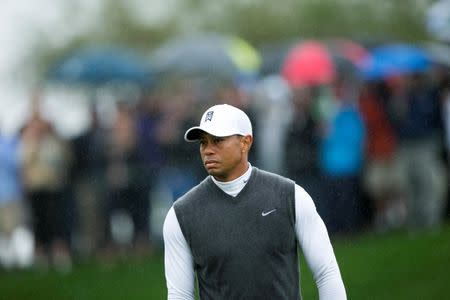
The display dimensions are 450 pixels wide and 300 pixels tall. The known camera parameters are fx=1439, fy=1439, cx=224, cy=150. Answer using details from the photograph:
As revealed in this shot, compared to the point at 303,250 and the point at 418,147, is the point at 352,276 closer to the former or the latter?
the point at 418,147

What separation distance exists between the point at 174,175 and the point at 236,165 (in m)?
11.3

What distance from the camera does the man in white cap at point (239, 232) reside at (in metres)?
7.94

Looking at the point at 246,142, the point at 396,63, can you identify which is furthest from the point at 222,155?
the point at 396,63

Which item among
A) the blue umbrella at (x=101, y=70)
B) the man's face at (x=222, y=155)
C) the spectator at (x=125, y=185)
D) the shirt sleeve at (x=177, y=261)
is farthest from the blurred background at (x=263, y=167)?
the man's face at (x=222, y=155)

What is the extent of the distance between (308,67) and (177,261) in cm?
1244

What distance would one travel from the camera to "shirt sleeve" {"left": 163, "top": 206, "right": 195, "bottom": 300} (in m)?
8.09

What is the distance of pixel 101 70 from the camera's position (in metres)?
21.6

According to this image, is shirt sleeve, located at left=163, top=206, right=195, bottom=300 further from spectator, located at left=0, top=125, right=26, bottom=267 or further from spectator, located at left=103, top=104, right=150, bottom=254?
spectator, located at left=0, top=125, right=26, bottom=267

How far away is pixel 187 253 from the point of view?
8.09 meters

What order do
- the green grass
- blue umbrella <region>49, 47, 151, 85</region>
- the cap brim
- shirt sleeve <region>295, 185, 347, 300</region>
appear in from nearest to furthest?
shirt sleeve <region>295, 185, 347, 300</region>
the cap brim
the green grass
blue umbrella <region>49, 47, 151, 85</region>

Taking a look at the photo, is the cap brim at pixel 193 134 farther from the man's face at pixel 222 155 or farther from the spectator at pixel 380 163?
the spectator at pixel 380 163

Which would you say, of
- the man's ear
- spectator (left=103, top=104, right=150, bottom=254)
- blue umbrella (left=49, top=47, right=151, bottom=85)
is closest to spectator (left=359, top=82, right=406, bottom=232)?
spectator (left=103, top=104, right=150, bottom=254)

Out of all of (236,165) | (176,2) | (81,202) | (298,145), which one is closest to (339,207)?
(298,145)

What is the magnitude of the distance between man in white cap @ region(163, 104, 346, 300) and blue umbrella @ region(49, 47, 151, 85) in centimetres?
1350
